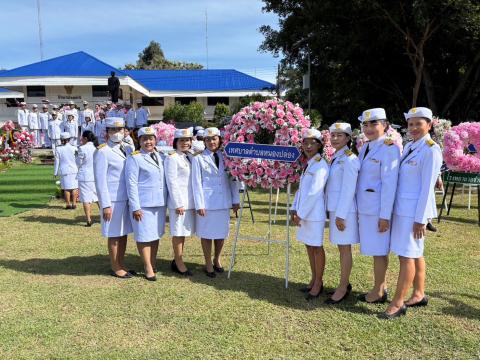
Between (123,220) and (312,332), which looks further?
(123,220)

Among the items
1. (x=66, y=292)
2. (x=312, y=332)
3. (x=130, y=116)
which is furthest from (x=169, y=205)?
(x=130, y=116)

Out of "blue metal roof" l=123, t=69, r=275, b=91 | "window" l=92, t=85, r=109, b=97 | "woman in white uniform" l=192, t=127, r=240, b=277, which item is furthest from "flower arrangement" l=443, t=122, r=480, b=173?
"blue metal roof" l=123, t=69, r=275, b=91

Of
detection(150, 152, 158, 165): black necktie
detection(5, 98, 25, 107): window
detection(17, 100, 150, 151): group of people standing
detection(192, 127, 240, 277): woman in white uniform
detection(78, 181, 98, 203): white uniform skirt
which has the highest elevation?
detection(5, 98, 25, 107): window

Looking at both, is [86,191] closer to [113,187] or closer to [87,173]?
[87,173]

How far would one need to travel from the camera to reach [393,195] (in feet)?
13.6

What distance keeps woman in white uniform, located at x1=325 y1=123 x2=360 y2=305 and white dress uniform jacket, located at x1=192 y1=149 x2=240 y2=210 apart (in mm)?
1461

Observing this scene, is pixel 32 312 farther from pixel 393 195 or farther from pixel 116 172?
pixel 393 195

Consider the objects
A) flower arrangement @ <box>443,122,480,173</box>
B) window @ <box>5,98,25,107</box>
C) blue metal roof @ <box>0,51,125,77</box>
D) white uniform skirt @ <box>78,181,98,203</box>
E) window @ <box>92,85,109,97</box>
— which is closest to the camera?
→ flower arrangement @ <box>443,122,480,173</box>

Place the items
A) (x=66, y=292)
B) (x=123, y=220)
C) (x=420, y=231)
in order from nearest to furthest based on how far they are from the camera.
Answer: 1. (x=420, y=231)
2. (x=66, y=292)
3. (x=123, y=220)

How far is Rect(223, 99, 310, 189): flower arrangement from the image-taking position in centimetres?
519

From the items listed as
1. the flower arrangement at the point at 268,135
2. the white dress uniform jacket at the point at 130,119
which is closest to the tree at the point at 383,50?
the white dress uniform jacket at the point at 130,119

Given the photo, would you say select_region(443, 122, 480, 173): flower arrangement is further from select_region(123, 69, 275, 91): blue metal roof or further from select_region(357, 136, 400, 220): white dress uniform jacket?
select_region(123, 69, 275, 91): blue metal roof

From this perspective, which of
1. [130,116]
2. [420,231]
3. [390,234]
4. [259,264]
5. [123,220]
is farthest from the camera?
[130,116]

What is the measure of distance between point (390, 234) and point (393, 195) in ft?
1.47
